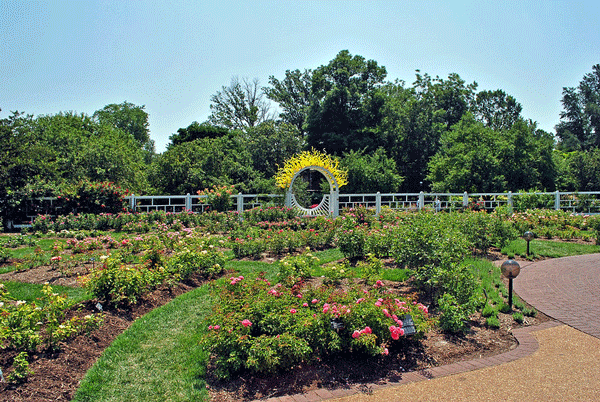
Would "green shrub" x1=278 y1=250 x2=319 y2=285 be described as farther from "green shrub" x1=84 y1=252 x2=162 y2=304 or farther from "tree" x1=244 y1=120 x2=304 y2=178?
"tree" x1=244 y1=120 x2=304 y2=178

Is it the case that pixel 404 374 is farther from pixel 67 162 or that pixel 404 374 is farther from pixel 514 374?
pixel 67 162

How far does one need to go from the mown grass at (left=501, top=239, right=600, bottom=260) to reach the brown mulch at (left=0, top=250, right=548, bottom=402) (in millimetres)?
4467

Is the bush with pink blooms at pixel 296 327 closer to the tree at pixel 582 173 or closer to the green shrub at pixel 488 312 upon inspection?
the green shrub at pixel 488 312

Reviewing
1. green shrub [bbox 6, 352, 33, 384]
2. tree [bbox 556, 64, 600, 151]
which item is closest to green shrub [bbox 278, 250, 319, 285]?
green shrub [bbox 6, 352, 33, 384]

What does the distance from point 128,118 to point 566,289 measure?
57.8 metres

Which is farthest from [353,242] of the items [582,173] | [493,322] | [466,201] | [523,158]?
[582,173]

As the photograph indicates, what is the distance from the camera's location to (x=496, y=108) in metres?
37.3

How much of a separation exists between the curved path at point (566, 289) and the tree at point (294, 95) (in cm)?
2918

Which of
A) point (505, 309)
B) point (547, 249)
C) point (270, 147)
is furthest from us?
point (270, 147)

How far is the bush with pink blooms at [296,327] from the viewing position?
370 centimetres

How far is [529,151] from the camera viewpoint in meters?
21.0

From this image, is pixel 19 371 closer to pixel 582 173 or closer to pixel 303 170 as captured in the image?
pixel 303 170

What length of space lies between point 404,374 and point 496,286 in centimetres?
331

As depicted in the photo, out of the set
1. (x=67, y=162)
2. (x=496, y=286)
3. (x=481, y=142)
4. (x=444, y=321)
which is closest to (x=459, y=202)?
(x=481, y=142)
